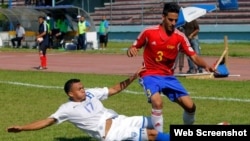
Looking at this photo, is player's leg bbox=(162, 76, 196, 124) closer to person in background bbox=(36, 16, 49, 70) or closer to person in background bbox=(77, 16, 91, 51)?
person in background bbox=(36, 16, 49, 70)

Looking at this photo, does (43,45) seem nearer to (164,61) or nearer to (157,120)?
(164,61)

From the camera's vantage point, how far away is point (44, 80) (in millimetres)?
20938

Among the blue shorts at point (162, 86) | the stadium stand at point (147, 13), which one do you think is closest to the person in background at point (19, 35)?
the stadium stand at point (147, 13)

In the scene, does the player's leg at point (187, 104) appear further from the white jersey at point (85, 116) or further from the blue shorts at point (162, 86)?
the white jersey at point (85, 116)

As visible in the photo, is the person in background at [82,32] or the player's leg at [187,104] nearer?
the player's leg at [187,104]

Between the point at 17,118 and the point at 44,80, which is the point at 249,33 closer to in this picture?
the point at 44,80

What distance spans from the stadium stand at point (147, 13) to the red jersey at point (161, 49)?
35538mm

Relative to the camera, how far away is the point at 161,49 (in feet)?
37.1

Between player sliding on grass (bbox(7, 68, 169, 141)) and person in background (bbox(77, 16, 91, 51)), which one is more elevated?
player sliding on grass (bbox(7, 68, 169, 141))

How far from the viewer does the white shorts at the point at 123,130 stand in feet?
32.0

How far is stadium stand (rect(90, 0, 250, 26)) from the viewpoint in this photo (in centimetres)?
4784

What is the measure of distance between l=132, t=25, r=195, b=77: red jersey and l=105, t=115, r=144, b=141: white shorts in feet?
5.03

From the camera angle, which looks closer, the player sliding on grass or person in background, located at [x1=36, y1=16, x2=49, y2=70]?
the player sliding on grass

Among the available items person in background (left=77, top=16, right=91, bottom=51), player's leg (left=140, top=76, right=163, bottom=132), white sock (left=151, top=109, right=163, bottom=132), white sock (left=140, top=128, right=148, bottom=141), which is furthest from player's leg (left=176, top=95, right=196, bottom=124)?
person in background (left=77, top=16, right=91, bottom=51)
